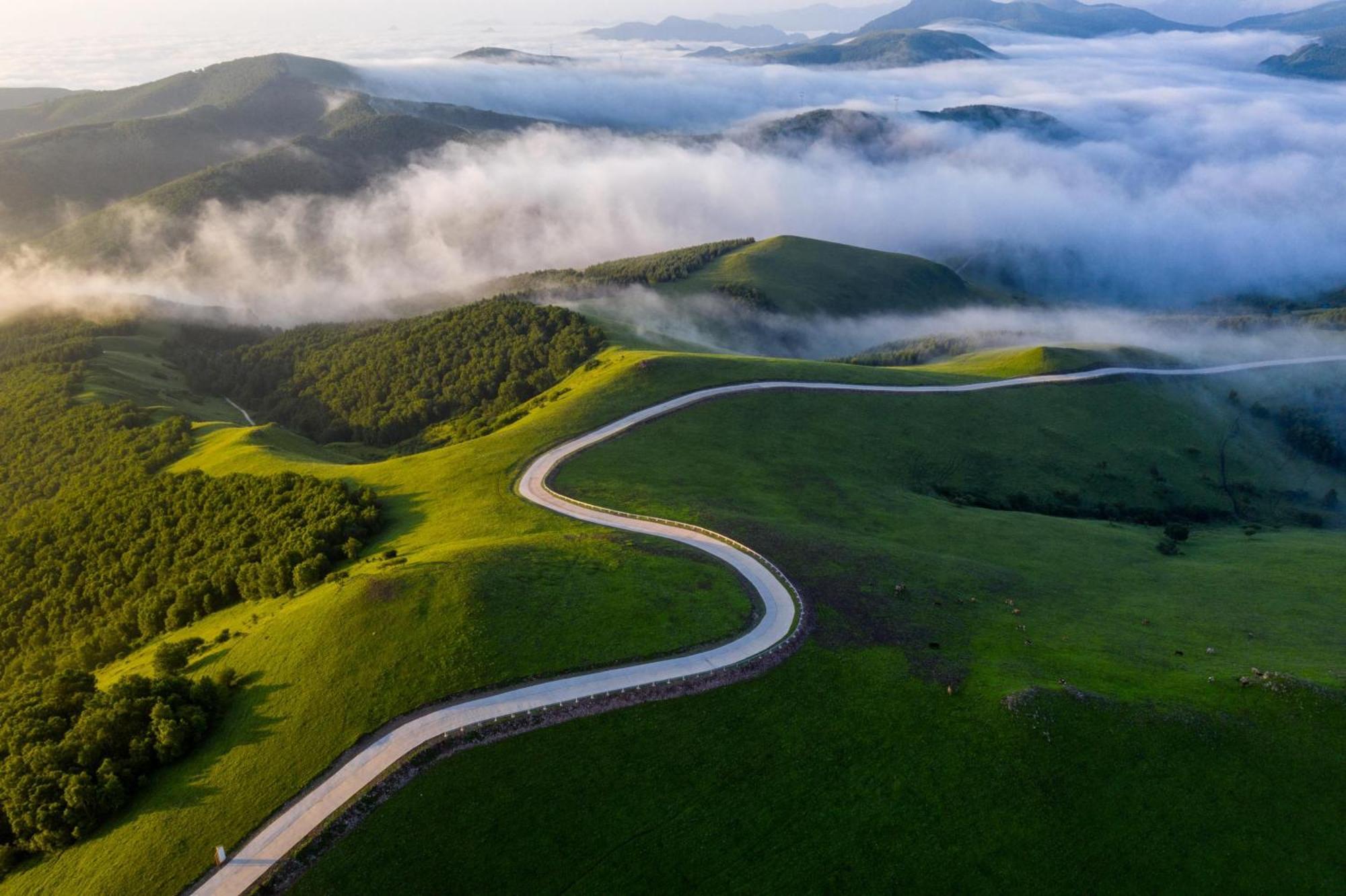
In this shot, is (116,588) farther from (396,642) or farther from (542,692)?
(542,692)

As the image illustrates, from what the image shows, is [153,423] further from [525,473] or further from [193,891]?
[193,891]

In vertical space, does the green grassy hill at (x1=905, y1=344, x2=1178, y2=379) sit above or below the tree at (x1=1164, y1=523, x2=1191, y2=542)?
above

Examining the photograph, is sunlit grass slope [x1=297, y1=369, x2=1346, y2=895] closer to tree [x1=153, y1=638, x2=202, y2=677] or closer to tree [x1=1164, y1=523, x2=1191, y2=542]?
tree [x1=1164, y1=523, x2=1191, y2=542]

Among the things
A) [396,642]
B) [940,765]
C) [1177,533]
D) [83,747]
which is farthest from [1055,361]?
[83,747]

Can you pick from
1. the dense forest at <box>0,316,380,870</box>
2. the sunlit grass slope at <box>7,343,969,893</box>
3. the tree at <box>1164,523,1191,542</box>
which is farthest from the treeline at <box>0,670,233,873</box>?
the tree at <box>1164,523,1191,542</box>

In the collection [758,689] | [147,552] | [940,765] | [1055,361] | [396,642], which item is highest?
[396,642]
